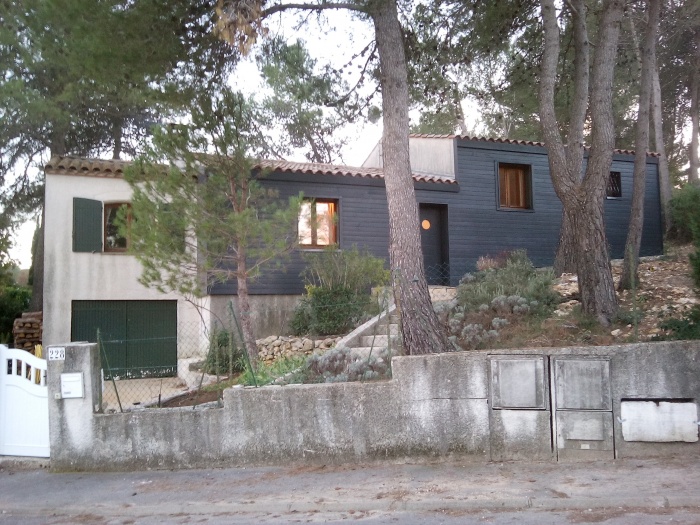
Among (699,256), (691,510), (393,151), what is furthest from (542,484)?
(393,151)

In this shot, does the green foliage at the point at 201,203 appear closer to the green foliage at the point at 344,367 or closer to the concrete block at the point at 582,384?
the green foliage at the point at 344,367

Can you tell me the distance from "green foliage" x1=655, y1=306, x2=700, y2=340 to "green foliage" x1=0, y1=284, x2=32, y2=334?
17.8 metres

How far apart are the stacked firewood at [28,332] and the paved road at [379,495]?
931 cm

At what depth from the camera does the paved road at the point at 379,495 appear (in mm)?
5637

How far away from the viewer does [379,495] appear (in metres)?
6.27

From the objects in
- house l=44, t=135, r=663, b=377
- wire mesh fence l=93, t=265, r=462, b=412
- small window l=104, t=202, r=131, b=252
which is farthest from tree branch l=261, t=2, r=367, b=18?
small window l=104, t=202, r=131, b=252

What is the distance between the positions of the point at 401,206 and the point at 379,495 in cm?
401

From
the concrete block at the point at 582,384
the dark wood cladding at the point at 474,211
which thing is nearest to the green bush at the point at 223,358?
the dark wood cladding at the point at 474,211

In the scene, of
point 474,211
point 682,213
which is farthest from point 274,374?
point 682,213

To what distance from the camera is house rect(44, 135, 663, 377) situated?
14.4m

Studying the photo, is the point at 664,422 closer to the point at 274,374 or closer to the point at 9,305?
the point at 274,374

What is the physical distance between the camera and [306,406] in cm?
751

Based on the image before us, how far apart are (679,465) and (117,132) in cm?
1754

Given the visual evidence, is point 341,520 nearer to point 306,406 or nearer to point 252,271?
point 306,406
